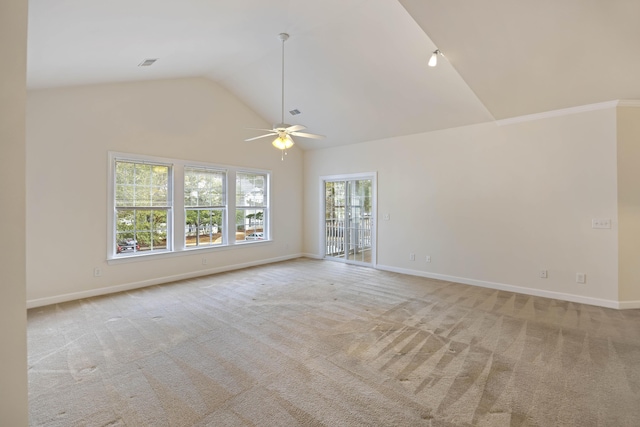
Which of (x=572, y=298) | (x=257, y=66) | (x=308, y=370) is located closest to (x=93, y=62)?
(x=257, y=66)

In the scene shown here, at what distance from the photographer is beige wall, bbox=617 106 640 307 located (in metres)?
3.93

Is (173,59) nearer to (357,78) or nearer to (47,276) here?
(357,78)

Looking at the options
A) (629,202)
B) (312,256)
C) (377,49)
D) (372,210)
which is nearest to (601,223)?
(629,202)

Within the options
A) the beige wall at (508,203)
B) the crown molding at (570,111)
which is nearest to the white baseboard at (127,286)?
the beige wall at (508,203)

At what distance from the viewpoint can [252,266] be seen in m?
6.59

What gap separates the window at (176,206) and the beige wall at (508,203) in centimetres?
308

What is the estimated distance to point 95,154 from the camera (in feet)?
14.5

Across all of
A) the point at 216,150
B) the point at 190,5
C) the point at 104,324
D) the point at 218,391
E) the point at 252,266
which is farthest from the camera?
the point at 252,266

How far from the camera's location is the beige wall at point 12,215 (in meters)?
1.17

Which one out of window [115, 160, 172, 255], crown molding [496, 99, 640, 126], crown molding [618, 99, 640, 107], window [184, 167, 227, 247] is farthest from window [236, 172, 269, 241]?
crown molding [618, 99, 640, 107]

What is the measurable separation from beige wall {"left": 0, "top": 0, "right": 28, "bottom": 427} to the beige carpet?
953mm

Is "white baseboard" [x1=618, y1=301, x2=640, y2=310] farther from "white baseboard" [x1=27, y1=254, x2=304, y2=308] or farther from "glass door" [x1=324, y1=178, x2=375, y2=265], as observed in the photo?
"white baseboard" [x1=27, y1=254, x2=304, y2=308]

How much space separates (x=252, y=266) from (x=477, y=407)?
17.3ft

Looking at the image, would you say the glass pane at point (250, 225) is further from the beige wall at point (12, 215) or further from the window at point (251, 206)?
the beige wall at point (12, 215)
